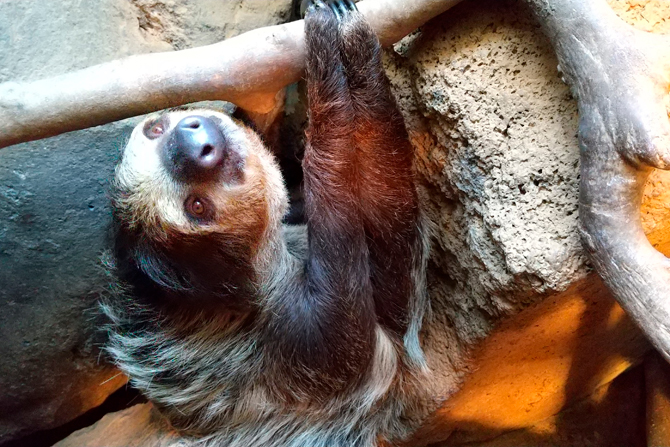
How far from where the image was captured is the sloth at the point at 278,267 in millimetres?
2578

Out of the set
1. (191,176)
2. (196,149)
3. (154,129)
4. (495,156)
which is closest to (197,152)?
(196,149)


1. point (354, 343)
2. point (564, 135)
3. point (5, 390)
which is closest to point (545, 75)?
point (564, 135)

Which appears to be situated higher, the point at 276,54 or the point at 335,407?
the point at 276,54

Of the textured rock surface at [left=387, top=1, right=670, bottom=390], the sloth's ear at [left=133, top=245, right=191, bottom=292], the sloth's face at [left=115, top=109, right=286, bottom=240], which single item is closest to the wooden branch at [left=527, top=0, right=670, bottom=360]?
the textured rock surface at [left=387, top=1, right=670, bottom=390]

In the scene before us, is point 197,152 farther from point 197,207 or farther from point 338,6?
→ point 338,6

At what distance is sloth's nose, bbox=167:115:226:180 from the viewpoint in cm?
242

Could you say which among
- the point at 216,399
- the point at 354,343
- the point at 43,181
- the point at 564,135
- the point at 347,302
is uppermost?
the point at 564,135

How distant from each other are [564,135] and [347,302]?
4.06ft

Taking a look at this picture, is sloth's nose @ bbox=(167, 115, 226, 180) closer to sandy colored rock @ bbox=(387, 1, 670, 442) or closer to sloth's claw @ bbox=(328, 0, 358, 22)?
sloth's claw @ bbox=(328, 0, 358, 22)

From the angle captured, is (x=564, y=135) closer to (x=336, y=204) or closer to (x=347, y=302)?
(x=336, y=204)

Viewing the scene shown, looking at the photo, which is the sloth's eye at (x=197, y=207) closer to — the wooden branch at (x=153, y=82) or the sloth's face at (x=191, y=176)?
the sloth's face at (x=191, y=176)

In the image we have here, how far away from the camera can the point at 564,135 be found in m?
2.23

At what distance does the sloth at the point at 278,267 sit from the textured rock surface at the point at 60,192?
0.40 m

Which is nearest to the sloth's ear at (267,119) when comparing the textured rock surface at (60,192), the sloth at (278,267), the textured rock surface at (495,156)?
the sloth at (278,267)
